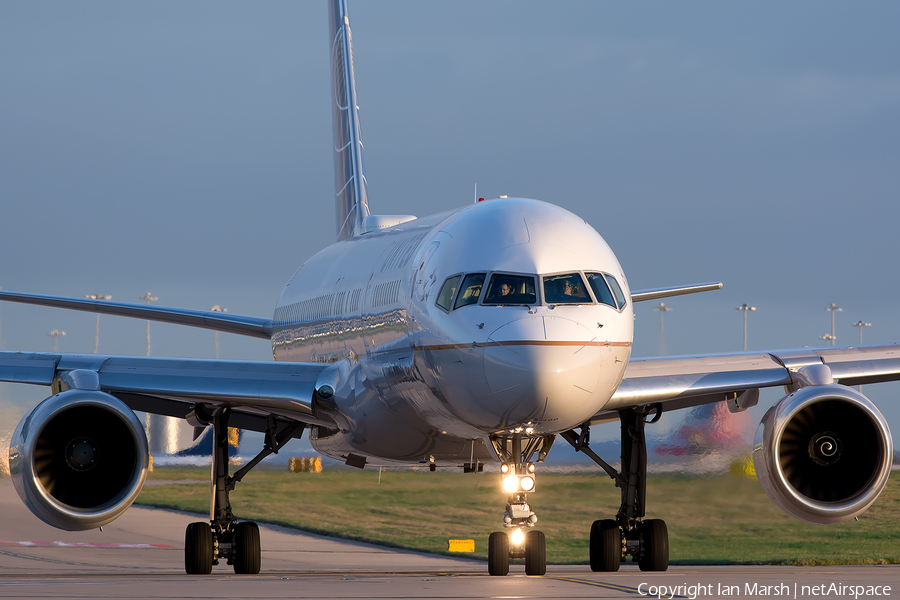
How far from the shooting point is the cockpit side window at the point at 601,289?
15492 mm

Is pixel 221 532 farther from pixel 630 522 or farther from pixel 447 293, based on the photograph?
pixel 447 293

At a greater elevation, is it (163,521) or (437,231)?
(437,231)

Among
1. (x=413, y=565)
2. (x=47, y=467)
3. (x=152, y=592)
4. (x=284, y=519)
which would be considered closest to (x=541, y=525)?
(x=413, y=565)

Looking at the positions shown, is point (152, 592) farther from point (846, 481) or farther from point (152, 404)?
point (846, 481)

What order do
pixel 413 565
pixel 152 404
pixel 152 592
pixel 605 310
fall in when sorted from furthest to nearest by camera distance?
pixel 413 565
pixel 152 404
pixel 605 310
pixel 152 592

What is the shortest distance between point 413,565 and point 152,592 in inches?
498

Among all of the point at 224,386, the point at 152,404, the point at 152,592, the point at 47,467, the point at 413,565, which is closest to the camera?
the point at 152,592

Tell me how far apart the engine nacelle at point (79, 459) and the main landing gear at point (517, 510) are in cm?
454

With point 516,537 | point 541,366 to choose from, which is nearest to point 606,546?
point 516,537

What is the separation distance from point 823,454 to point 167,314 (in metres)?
12.2

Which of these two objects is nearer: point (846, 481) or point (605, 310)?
point (605, 310)

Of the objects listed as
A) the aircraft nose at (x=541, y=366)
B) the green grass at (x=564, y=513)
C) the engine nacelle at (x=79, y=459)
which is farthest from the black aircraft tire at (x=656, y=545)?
the engine nacelle at (x=79, y=459)

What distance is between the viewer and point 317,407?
1952 cm

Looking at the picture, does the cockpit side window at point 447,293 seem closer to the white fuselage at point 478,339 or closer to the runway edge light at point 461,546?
the white fuselage at point 478,339
